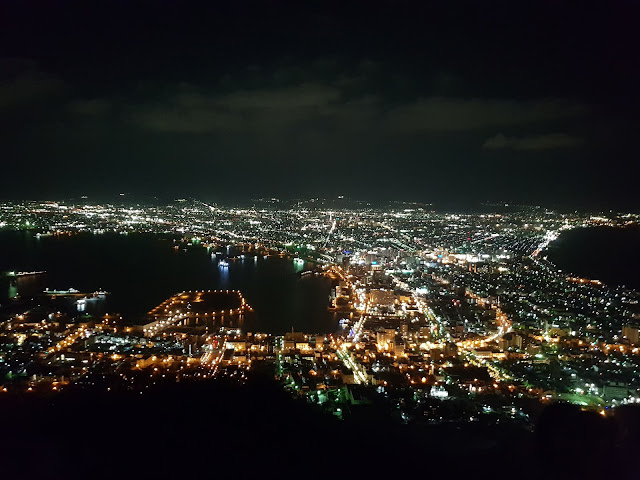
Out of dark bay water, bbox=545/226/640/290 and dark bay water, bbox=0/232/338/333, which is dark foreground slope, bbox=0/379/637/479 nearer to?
dark bay water, bbox=0/232/338/333

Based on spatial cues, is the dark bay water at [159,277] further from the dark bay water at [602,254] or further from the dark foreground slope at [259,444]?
the dark bay water at [602,254]

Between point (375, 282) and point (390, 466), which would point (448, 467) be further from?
point (375, 282)

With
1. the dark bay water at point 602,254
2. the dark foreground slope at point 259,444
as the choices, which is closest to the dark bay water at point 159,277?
the dark foreground slope at point 259,444

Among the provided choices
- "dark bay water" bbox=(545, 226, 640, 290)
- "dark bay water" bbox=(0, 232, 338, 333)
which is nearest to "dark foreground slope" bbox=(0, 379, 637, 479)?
"dark bay water" bbox=(0, 232, 338, 333)

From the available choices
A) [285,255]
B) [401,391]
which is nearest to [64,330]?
[401,391]

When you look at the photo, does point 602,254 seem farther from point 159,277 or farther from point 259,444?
point 259,444
